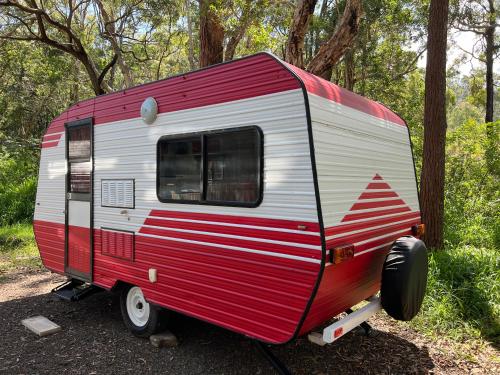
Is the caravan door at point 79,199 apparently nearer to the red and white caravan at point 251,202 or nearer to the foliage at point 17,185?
the red and white caravan at point 251,202

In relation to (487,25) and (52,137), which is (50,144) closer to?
(52,137)

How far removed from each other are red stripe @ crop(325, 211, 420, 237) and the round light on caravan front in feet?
7.11

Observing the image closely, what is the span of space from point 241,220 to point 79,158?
9.17 ft

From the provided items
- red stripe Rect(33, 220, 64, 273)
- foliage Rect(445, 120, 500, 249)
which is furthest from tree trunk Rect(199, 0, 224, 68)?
foliage Rect(445, 120, 500, 249)

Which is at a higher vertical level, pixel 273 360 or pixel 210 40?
pixel 210 40

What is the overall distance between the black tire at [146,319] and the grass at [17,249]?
4.03 meters

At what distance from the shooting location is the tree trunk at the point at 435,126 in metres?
6.29

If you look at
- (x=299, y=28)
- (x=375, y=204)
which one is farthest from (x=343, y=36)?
(x=375, y=204)

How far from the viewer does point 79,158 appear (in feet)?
16.7

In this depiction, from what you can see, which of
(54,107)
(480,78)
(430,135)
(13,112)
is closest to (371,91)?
(480,78)

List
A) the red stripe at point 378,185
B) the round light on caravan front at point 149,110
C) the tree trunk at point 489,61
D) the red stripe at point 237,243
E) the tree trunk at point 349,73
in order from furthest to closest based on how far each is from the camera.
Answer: the tree trunk at point 489,61
the tree trunk at point 349,73
the round light on caravan front at point 149,110
the red stripe at point 378,185
the red stripe at point 237,243

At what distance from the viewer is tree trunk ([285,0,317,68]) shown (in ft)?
24.7

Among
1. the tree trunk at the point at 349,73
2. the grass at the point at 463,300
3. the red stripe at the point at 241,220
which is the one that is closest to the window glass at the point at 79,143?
the red stripe at the point at 241,220

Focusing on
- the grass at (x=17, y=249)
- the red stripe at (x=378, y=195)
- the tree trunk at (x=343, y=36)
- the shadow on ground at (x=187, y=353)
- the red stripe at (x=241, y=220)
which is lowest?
the shadow on ground at (x=187, y=353)
